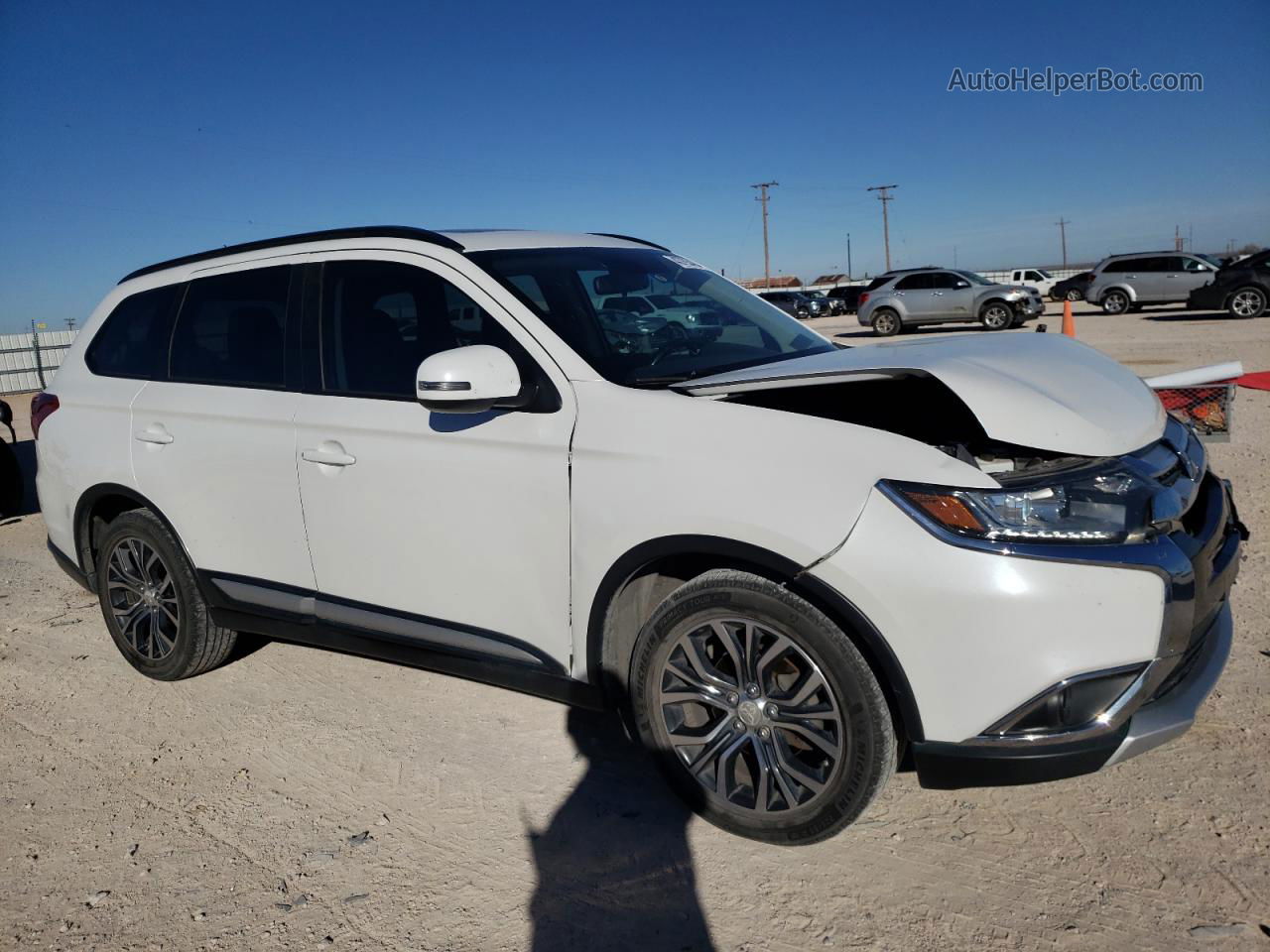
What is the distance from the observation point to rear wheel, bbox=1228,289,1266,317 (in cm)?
2267

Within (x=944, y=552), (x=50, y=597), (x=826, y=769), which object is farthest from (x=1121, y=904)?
(x=50, y=597)

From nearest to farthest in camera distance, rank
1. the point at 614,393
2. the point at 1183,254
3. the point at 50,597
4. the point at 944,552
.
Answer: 1. the point at 944,552
2. the point at 614,393
3. the point at 50,597
4. the point at 1183,254

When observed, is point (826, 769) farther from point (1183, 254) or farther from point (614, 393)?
point (1183, 254)

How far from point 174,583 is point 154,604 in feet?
0.79

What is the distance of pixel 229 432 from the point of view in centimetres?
384

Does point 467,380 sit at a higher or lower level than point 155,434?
higher

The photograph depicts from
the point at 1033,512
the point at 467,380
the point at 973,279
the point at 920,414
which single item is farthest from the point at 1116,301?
the point at 467,380

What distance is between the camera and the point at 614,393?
296 cm

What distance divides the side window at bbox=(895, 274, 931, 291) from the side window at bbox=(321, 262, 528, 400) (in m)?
24.8

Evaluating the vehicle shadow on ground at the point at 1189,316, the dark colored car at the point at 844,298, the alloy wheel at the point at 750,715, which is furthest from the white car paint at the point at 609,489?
the dark colored car at the point at 844,298

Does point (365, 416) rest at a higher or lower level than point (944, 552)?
higher

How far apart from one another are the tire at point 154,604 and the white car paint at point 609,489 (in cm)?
17

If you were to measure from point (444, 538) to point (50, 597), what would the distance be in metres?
4.04

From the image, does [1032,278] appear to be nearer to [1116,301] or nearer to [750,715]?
[1116,301]
